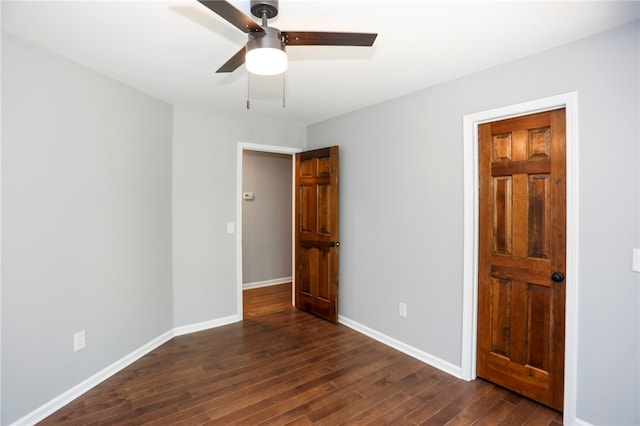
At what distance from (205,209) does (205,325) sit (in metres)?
1.32

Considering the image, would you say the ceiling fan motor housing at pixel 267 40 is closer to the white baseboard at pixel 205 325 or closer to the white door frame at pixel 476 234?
the white door frame at pixel 476 234

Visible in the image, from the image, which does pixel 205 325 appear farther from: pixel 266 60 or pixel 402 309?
pixel 266 60

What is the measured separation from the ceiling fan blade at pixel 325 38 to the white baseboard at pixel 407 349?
102 inches

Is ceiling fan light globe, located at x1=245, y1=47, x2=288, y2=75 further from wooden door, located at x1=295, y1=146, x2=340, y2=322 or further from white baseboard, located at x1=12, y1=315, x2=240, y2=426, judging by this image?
white baseboard, located at x1=12, y1=315, x2=240, y2=426

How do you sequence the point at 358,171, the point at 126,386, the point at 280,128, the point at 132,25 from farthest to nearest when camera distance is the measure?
the point at 280,128, the point at 358,171, the point at 126,386, the point at 132,25

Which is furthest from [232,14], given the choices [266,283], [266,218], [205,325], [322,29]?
[266,283]

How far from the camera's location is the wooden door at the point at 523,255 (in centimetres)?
218

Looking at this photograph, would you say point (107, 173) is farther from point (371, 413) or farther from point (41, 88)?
point (371, 413)

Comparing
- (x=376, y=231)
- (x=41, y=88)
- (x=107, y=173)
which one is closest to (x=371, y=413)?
(x=376, y=231)

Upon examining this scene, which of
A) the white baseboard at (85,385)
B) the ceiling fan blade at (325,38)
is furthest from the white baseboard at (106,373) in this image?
the ceiling fan blade at (325,38)

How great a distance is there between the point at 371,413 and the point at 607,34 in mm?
2804

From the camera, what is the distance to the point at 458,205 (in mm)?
2691

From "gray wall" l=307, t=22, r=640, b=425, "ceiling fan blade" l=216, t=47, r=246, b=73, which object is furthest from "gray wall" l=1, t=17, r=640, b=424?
"ceiling fan blade" l=216, t=47, r=246, b=73

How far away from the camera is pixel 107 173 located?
8.71 feet
